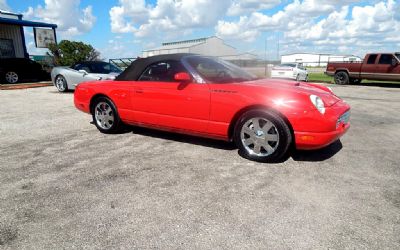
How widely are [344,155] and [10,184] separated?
4.30 metres

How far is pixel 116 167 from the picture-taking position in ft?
12.5

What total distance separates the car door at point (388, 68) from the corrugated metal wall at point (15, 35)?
21.8 meters

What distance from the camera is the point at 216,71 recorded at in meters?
4.61

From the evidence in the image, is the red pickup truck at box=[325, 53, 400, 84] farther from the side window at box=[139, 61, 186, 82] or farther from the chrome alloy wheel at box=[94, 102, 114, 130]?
the chrome alloy wheel at box=[94, 102, 114, 130]

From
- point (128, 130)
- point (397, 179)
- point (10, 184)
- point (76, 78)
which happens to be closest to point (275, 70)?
point (76, 78)

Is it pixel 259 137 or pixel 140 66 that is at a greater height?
pixel 140 66

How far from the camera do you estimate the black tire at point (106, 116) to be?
535 centimetres

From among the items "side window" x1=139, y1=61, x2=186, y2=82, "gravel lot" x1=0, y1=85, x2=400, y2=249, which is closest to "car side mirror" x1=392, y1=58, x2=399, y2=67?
"gravel lot" x1=0, y1=85, x2=400, y2=249

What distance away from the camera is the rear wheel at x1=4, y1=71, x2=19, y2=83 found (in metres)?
15.2

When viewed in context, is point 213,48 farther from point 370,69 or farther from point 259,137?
point 259,137

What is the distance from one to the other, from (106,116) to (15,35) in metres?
17.9

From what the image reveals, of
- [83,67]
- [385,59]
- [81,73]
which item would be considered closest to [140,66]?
[81,73]

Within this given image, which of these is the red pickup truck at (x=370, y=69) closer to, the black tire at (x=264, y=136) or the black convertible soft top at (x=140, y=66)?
the black convertible soft top at (x=140, y=66)

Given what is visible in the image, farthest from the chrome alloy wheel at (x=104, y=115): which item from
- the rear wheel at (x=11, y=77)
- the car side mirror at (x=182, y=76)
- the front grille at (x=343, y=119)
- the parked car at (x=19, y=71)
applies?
the rear wheel at (x=11, y=77)
